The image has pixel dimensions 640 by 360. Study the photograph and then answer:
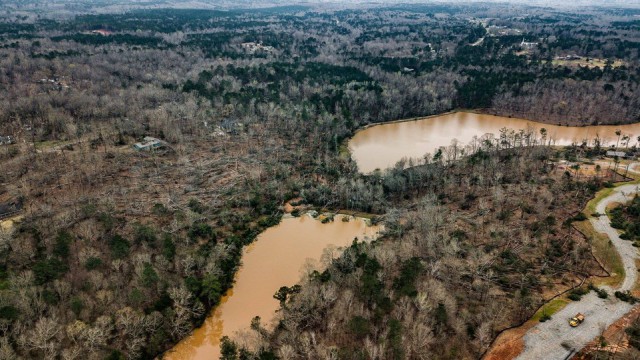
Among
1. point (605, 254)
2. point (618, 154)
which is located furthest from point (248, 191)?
point (618, 154)

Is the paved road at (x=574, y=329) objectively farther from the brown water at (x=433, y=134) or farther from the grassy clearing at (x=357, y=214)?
the brown water at (x=433, y=134)

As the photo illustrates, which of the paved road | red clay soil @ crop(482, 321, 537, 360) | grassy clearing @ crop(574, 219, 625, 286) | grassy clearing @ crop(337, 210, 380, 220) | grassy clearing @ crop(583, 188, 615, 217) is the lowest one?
red clay soil @ crop(482, 321, 537, 360)

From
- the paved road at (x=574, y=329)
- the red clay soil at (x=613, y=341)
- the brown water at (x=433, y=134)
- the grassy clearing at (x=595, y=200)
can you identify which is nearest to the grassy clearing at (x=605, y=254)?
the paved road at (x=574, y=329)

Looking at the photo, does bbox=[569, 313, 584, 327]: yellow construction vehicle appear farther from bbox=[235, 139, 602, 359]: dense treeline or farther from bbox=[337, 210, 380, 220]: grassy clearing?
bbox=[337, 210, 380, 220]: grassy clearing

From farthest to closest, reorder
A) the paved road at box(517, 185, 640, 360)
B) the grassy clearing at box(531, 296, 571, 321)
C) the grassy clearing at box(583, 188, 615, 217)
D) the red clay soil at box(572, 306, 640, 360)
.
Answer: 1. the grassy clearing at box(583, 188, 615, 217)
2. the grassy clearing at box(531, 296, 571, 321)
3. the paved road at box(517, 185, 640, 360)
4. the red clay soil at box(572, 306, 640, 360)

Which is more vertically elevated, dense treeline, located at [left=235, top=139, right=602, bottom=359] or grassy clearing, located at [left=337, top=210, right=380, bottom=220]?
dense treeline, located at [left=235, top=139, right=602, bottom=359]

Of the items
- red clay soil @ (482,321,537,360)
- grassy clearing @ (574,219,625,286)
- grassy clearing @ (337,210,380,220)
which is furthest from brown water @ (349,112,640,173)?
red clay soil @ (482,321,537,360)

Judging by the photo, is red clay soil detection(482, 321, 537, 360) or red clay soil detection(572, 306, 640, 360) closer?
red clay soil detection(572, 306, 640, 360)

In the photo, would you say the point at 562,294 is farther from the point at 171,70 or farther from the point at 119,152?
the point at 171,70
